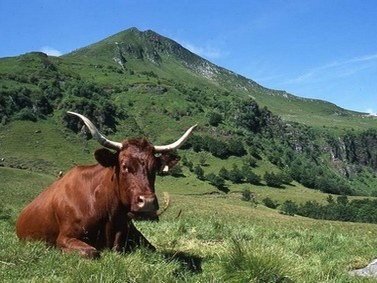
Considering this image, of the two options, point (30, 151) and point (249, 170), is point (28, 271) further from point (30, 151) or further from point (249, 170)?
point (249, 170)

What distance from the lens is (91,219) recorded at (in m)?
8.61

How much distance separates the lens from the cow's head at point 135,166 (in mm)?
7855

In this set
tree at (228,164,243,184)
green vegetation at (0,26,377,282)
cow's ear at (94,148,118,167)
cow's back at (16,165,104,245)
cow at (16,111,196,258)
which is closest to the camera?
green vegetation at (0,26,377,282)

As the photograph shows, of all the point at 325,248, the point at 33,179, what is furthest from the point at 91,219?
the point at 33,179

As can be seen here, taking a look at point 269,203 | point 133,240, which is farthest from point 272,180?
point 133,240

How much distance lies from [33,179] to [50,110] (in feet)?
266

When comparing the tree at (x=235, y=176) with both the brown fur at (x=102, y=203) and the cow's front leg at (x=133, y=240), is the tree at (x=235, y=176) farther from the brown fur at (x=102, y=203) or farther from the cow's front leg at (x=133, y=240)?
the cow's front leg at (x=133, y=240)

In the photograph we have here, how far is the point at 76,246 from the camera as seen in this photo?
26.9 ft

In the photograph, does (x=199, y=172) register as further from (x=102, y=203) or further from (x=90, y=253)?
(x=90, y=253)

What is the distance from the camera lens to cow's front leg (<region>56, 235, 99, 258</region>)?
7.91m

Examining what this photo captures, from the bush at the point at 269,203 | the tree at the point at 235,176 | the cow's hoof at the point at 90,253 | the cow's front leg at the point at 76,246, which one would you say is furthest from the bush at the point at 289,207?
the cow's hoof at the point at 90,253

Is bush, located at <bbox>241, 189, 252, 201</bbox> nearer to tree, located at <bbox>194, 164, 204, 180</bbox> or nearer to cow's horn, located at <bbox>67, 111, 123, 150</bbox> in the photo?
tree, located at <bbox>194, 164, 204, 180</bbox>

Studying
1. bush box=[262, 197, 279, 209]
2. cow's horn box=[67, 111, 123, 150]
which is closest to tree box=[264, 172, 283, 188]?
bush box=[262, 197, 279, 209]

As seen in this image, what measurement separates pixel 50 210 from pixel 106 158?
157cm
